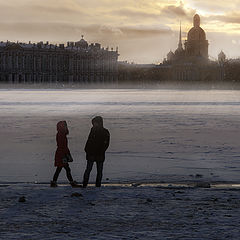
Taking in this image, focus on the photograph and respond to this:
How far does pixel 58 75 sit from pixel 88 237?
144 meters

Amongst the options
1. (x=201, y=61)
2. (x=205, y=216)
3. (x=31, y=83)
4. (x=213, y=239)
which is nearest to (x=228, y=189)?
(x=205, y=216)

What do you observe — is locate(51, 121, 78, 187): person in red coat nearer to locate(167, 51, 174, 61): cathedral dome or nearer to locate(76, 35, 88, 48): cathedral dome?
locate(76, 35, 88, 48): cathedral dome

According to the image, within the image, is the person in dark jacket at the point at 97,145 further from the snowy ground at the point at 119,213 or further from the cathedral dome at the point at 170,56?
the cathedral dome at the point at 170,56

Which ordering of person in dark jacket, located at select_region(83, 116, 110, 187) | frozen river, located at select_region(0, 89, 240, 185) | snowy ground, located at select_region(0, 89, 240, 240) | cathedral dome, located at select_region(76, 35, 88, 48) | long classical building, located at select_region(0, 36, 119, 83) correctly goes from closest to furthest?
snowy ground, located at select_region(0, 89, 240, 240) → person in dark jacket, located at select_region(83, 116, 110, 187) → frozen river, located at select_region(0, 89, 240, 185) → long classical building, located at select_region(0, 36, 119, 83) → cathedral dome, located at select_region(76, 35, 88, 48)

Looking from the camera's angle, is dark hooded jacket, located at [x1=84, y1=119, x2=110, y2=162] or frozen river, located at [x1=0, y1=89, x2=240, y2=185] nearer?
dark hooded jacket, located at [x1=84, y1=119, x2=110, y2=162]

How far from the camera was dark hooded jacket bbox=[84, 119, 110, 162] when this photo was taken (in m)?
10.3

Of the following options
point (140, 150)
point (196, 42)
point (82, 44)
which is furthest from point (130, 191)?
point (196, 42)

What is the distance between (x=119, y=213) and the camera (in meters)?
8.24

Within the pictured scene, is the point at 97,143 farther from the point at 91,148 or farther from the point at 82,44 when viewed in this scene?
the point at 82,44

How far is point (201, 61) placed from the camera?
172 m

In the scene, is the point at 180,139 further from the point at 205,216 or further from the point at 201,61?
the point at 201,61

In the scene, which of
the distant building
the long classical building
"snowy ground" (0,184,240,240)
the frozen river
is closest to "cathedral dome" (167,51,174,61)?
the distant building

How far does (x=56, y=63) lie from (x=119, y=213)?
14268 centimetres

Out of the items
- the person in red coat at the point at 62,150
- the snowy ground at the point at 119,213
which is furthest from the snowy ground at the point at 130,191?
the person in red coat at the point at 62,150
